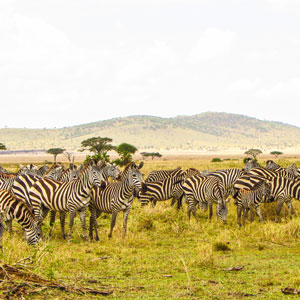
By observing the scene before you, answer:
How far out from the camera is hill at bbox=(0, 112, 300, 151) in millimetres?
150000

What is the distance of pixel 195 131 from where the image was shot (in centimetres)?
17962

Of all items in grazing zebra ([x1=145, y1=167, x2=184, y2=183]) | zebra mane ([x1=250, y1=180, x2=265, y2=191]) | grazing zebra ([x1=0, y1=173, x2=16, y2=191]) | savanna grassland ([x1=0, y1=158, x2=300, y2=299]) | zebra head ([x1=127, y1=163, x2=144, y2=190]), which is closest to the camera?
savanna grassland ([x1=0, y1=158, x2=300, y2=299])

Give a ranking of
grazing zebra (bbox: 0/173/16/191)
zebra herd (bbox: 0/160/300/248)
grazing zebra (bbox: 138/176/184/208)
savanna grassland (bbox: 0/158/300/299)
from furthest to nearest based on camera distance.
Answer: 1. grazing zebra (bbox: 138/176/184/208)
2. grazing zebra (bbox: 0/173/16/191)
3. zebra herd (bbox: 0/160/300/248)
4. savanna grassland (bbox: 0/158/300/299)

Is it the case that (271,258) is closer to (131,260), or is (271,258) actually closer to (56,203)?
(131,260)

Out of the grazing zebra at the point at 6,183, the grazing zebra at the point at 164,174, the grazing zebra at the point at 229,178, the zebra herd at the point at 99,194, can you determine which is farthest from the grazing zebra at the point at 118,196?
A: the grazing zebra at the point at 229,178

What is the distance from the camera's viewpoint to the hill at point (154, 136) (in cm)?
→ 15000

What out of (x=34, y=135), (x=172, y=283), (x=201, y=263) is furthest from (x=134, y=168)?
(x=34, y=135)

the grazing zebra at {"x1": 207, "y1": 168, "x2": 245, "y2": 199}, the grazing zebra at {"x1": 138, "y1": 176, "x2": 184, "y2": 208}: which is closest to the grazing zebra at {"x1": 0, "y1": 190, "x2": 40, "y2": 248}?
the grazing zebra at {"x1": 138, "y1": 176, "x2": 184, "y2": 208}

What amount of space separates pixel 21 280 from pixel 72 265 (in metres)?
2.45

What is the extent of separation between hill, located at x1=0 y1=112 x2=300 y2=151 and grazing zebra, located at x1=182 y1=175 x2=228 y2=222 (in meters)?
125

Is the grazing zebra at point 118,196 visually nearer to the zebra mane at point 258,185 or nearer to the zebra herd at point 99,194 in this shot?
the zebra herd at point 99,194

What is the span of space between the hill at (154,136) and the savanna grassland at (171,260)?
418 feet

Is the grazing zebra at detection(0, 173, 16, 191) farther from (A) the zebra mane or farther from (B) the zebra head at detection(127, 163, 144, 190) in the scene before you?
(A) the zebra mane

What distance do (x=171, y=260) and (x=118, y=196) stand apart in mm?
2725
